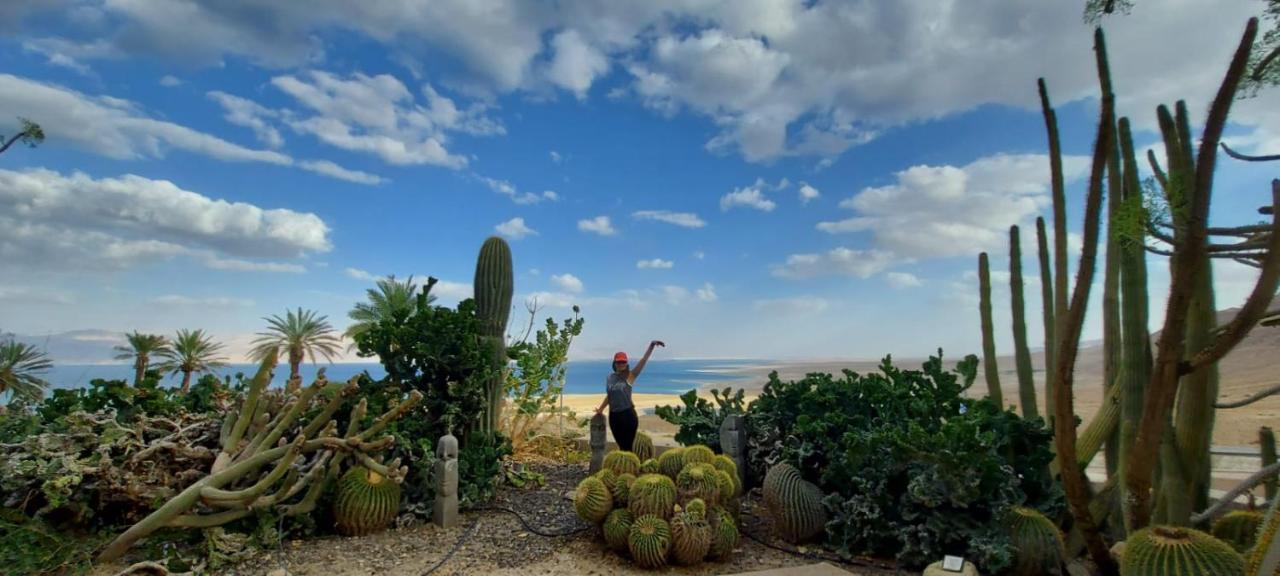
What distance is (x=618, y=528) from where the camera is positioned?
4426mm

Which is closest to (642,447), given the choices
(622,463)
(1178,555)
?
(622,463)

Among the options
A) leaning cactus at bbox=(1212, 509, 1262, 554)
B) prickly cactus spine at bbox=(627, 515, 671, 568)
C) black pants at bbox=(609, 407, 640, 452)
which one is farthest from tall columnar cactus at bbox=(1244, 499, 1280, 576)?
black pants at bbox=(609, 407, 640, 452)

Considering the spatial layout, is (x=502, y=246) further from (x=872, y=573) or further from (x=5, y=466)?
(x=872, y=573)

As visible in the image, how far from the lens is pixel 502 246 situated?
23.3 ft

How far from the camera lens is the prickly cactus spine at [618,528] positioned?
442 cm

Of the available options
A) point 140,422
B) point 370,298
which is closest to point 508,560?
point 140,422

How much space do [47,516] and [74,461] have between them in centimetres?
56

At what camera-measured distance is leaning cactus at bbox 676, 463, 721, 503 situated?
4.48m

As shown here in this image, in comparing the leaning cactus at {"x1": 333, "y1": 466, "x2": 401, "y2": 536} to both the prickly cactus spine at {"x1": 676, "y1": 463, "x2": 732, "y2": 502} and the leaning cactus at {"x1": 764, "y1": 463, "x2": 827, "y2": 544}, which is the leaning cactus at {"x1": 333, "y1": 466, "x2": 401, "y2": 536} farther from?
the leaning cactus at {"x1": 764, "y1": 463, "x2": 827, "y2": 544}

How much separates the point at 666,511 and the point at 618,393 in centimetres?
206

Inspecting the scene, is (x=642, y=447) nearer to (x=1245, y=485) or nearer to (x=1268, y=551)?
(x=1245, y=485)

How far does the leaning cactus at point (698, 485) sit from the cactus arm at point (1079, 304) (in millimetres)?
2126

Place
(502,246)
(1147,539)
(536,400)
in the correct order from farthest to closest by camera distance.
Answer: (536,400) < (502,246) < (1147,539)

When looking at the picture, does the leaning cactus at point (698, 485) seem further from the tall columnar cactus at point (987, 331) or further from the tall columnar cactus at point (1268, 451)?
the tall columnar cactus at point (1268, 451)
